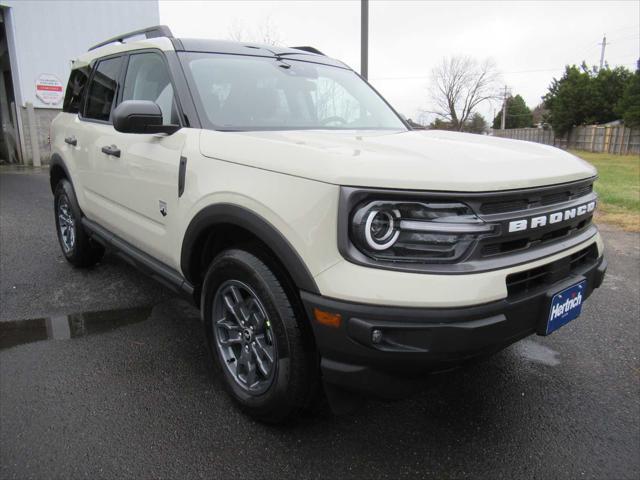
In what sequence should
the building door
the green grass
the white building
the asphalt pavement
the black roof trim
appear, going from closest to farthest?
the asphalt pavement < the black roof trim < the green grass < the white building < the building door

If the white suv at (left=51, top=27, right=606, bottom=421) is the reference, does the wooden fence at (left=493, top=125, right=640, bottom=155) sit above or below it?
below

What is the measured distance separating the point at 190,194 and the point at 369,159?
3.53 feet

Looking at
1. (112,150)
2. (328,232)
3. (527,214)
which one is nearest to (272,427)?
(328,232)

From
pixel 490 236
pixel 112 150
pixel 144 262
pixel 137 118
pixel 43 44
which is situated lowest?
pixel 144 262

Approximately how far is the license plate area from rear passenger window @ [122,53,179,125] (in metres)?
2.17

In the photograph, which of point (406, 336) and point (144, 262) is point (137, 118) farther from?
point (406, 336)

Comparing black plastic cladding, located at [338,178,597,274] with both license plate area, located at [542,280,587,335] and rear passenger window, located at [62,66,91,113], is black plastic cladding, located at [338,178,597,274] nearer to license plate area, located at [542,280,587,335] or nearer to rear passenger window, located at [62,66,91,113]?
license plate area, located at [542,280,587,335]

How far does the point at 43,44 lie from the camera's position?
13.4 meters

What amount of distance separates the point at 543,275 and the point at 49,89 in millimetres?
15178

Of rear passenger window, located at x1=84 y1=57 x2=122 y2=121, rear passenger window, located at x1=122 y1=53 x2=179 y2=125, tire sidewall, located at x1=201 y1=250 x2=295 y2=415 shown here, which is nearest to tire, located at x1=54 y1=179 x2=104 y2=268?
rear passenger window, located at x1=84 y1=57 x2=122 y2=121

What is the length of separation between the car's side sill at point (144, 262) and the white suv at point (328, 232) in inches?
0.7

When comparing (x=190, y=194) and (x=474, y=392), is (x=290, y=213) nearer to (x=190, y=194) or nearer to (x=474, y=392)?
(x=190, y=194)

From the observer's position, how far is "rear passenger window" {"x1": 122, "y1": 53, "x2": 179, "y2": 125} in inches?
116

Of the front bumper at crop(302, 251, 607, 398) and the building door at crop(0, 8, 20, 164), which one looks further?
the building door at crop(0, 8, 20, 164)
